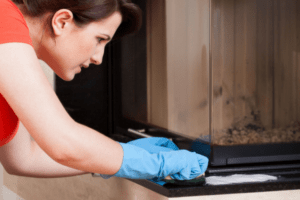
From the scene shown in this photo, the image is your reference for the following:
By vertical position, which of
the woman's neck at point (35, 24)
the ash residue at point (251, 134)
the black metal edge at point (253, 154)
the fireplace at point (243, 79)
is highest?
the woman's neck at point (35, 24)

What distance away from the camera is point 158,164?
838 mm

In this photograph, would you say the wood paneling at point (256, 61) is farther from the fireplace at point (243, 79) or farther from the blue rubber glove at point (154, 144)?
the blue rubber glove at point (154, 144)

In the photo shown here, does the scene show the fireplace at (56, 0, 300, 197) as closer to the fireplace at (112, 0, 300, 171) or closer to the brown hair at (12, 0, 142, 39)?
the fireplace at (112, 0, 300, 171)

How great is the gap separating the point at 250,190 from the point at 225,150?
0.59 ft

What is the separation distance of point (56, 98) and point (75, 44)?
232 mm

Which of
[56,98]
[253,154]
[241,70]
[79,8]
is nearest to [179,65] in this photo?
[241,70]

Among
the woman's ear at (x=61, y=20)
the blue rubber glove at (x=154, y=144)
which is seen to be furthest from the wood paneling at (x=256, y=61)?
the woman's ear at (x=61, y=20)

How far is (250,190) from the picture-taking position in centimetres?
94

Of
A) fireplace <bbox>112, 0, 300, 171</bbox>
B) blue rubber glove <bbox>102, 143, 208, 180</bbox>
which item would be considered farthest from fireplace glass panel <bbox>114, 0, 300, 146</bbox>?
blue rubber glove <bbox>102, 143, 208, 180</bbox>

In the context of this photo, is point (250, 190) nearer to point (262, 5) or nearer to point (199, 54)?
point (199, 54)

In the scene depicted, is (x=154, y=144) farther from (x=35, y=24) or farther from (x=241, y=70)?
(x=35, y=24)

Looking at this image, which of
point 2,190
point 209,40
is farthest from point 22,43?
point 2,190

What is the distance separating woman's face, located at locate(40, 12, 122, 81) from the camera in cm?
87

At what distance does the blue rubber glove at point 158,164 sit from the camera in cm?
80
